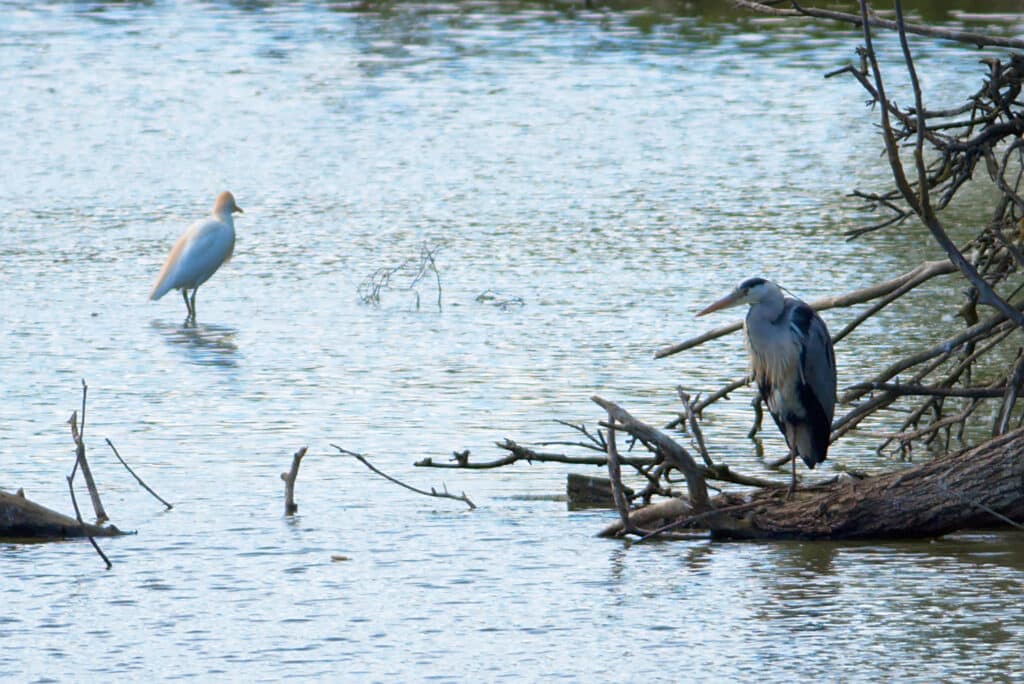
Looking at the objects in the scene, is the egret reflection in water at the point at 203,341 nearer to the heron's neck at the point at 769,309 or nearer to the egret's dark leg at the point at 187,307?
the egret's dark leg at the point at 187,307

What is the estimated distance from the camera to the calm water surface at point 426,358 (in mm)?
6340

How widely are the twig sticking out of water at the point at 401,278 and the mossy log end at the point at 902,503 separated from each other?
5.60 metres

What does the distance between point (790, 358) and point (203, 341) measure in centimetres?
524

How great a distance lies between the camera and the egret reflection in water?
11.3 m

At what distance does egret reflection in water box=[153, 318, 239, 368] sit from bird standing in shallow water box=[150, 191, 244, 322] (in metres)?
0.29

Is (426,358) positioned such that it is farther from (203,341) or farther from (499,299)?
(499,299)

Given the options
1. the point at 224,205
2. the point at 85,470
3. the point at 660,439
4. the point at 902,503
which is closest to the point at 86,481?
the point at 85,470

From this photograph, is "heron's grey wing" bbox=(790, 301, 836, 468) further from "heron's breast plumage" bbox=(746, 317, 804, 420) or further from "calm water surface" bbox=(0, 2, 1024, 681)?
"calm water surface" bbox=(0, 2, 1024, 681)

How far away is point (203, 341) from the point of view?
1198cm

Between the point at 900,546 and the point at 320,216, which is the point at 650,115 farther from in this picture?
the point at 900,546

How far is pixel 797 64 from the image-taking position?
27.7 meters

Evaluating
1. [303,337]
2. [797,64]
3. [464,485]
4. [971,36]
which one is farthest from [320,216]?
[797,64]

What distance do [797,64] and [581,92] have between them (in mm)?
4245

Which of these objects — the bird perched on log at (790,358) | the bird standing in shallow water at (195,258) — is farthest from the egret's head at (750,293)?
the bird standing in shallow water at (195,258)
